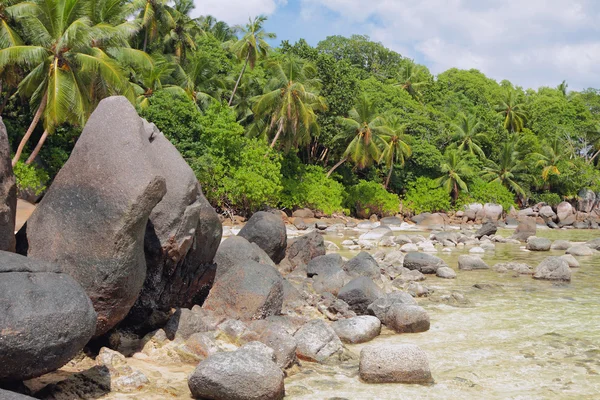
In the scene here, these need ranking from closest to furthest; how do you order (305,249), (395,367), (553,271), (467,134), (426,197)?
(395,367), (553,271), (305,249), (426,197), (467,134)

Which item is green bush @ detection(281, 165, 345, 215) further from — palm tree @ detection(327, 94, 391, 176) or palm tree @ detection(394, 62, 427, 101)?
palm tree @ detection(394, 62, 427, 101)

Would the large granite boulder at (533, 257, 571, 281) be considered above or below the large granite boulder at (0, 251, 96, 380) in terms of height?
below

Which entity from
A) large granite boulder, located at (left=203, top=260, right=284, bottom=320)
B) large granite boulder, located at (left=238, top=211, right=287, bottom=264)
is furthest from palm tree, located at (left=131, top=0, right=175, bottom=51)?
large granite boulder, located at (left=203, top=260, right=284, bottom=320)

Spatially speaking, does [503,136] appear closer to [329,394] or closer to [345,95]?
[345,95]

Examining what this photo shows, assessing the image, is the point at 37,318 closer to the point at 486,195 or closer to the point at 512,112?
the point at 486,195

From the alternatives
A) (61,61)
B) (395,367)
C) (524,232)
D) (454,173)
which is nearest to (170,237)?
(395,367)

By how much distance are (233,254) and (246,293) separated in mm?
1350

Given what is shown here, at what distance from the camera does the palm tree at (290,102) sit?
34.9m

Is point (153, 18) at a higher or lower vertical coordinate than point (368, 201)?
higher

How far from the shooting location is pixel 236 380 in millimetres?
6652

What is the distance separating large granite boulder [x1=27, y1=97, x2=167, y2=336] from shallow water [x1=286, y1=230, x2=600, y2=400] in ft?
8.51

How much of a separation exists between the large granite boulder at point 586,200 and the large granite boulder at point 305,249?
44206 mm

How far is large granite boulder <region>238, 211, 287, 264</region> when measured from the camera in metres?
15.4

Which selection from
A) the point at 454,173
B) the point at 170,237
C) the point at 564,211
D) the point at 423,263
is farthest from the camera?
the point at 564,211
